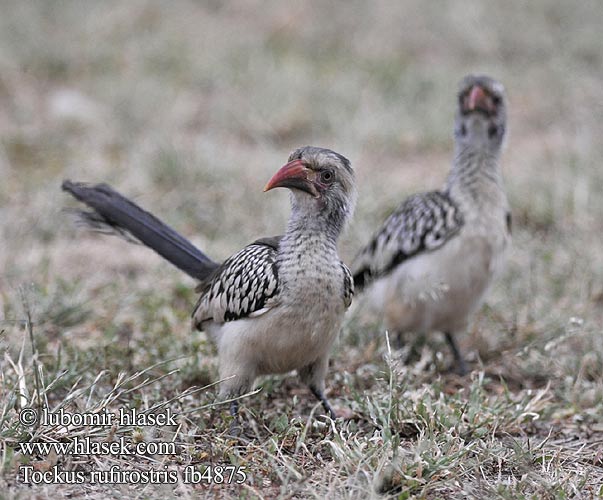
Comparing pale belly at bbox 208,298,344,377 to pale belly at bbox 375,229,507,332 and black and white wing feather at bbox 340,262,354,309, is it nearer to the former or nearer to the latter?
black and white wing feather at bbox 340,262,354,309

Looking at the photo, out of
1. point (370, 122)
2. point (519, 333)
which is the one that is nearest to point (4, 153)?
point (370, 122)

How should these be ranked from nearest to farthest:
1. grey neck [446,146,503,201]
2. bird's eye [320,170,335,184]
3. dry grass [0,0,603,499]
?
dry grass [0,0,603,499], bird's eye [320,170,335,184], grey neck [446,146,503,201]

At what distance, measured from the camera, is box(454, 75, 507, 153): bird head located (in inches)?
188

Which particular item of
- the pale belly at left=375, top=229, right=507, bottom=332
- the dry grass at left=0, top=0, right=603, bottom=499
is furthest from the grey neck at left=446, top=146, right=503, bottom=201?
the dry grass at left=0, top=0, right=603, bottom=499

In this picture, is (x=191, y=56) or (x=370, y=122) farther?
(x=191, y=56)

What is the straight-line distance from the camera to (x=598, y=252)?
220 inches

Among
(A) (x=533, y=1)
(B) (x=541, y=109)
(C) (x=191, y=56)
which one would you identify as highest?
(A) (x=533, y=1)

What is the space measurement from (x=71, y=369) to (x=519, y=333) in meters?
2.30

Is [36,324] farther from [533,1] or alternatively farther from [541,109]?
[533,1]

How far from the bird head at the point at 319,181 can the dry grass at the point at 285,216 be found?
25.0 inches

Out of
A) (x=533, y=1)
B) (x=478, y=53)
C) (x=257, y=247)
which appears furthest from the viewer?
(x=533, y=1)

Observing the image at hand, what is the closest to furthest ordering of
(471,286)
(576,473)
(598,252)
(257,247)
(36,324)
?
(576,473), (257,247), (36,324), (471,286), (598,252)

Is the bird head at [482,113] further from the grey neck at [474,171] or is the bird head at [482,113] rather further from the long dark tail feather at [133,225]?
the long dark tail feather at [133,225]

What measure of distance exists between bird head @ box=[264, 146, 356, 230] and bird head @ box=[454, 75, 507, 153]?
1.57 meters
